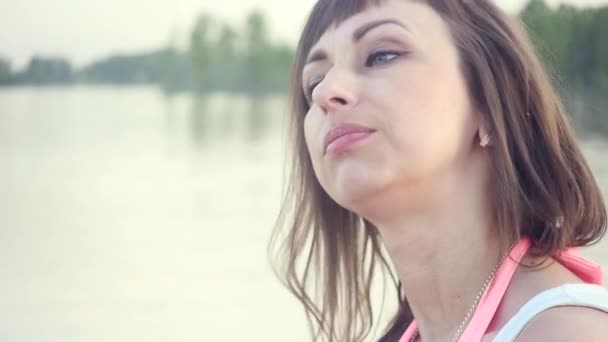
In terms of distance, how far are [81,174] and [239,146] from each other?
0.33 m

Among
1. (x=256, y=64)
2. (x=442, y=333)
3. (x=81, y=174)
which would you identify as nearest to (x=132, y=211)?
(x=81, y=174)

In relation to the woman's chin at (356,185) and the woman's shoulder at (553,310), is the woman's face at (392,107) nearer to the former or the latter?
the woman's chin at (356,185)

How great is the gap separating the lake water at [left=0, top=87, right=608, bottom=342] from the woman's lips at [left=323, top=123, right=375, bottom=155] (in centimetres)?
85

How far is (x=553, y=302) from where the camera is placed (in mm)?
717

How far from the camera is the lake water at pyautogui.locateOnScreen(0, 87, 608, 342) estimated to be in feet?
5.24

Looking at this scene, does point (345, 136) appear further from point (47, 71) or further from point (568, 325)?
point (47, 71)

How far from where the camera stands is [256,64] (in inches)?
68.8

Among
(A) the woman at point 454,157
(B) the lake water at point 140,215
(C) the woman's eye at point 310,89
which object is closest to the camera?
(A) the woman at point 454,157

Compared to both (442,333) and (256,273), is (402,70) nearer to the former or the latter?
(442,333)

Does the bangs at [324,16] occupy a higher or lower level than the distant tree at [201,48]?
higher

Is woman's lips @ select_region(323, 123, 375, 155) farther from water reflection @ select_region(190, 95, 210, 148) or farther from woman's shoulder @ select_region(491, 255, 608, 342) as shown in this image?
water reflection @ select_region(190, 95, 210, 148)

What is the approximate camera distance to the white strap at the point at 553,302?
72 centimetres

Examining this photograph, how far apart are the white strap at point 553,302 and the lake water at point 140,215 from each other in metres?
0.80

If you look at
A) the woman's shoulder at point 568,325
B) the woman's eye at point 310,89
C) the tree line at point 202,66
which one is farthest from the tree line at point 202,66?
the woman's shoulder at point 568,325
